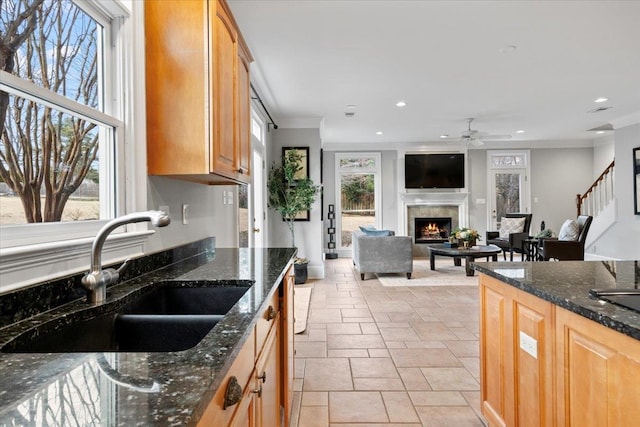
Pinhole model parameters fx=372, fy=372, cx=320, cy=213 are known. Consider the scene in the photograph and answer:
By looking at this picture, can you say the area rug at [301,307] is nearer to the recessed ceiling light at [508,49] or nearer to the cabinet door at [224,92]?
the cabinet door at [224,92]

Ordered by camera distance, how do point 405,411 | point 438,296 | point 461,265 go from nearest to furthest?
point 405,411, point 438,296, point 461,265

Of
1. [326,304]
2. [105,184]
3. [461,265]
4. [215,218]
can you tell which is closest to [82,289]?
[105,184]

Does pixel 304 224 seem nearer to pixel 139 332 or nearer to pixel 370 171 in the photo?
pixel 370 171

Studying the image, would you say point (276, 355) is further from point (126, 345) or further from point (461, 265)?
point (461, 265)

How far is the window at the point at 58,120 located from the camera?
3.56 ft

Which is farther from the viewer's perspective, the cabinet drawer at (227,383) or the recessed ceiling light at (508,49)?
the recessed ceiling light at (508,49)

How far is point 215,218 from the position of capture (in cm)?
280

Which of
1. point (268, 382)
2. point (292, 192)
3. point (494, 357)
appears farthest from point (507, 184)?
point (268, 382)

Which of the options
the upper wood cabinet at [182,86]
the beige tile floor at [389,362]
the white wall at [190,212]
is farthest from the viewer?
the beige tile floor at [389,362]

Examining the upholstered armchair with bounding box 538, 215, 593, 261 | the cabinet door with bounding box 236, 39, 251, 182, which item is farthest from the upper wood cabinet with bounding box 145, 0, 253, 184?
the upholstered armchair with bounding box 538, 215, 593, 261

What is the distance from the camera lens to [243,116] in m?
2.28

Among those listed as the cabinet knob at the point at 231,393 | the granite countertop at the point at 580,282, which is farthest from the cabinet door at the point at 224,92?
the granite countertop at the point at 580,282

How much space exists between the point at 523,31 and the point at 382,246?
3.42 meters

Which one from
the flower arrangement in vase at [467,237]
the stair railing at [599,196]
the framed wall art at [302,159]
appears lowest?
the flower arrangement in vase at [467,237]
